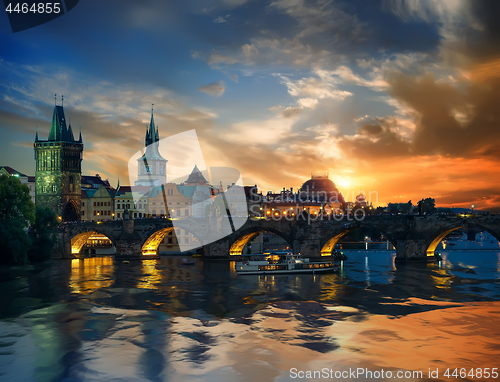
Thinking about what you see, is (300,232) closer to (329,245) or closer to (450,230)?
(329,245)

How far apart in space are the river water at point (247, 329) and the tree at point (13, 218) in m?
12.9

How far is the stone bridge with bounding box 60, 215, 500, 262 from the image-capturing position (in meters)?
68.2

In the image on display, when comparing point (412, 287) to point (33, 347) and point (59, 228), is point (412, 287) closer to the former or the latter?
point (33, 347)

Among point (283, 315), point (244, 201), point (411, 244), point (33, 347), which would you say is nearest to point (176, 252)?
point (244, 201)

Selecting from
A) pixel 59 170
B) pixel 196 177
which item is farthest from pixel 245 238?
pixel 59 170

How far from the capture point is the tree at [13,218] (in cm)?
6575

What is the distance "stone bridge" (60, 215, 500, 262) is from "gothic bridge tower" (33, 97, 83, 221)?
34.4 meters

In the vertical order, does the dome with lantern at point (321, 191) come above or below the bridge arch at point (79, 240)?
above

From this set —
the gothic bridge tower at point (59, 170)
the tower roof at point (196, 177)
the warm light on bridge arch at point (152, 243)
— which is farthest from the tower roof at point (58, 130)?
the warm light on bridge arch at point (152, 243)

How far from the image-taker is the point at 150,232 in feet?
284

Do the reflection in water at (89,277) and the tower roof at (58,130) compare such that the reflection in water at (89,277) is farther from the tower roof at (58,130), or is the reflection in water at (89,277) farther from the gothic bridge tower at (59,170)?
the tower roof at (58,130)

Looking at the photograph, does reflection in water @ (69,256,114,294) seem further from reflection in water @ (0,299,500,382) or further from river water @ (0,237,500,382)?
reflection in water @ (0,299,500,382)

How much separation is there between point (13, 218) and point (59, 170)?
6293 cm

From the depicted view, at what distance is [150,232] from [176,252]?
15.4m
